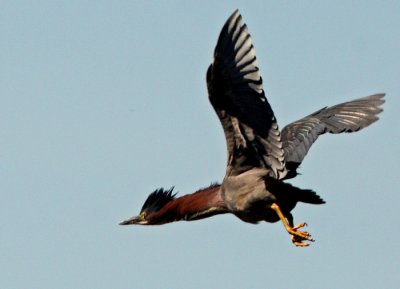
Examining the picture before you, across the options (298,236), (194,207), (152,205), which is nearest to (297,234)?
(298,236)

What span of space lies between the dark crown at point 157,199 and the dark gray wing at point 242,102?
153 centimetres

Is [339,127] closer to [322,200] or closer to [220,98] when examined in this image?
[322,200]

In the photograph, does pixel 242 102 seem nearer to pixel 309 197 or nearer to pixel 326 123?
pixel 309 197

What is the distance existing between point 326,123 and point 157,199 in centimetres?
240

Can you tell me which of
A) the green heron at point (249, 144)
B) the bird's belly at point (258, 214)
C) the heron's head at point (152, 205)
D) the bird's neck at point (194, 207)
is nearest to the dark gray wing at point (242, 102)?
the green heron at point (249, 144)

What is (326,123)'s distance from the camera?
14.6 m

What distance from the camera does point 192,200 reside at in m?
13.8

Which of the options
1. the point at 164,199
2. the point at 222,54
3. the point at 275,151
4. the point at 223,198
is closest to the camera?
the point at 222,54

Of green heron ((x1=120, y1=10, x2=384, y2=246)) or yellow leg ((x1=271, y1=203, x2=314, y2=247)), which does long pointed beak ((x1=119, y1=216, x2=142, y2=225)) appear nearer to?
green heron ((x1=120, y1=10, x2=384, y2=246))

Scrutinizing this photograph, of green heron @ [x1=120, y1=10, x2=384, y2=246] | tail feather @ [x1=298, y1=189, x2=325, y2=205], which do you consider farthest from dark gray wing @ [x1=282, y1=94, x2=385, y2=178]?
tail feather @ [x1=298, y1=189, x2=325, y2=205]

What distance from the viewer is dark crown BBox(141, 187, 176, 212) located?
46.9 feet

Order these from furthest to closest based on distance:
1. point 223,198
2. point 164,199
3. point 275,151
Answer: point 164,199
point 223,198
point 275,151

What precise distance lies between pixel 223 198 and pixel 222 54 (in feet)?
7.95

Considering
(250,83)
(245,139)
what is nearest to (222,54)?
(250,83)
